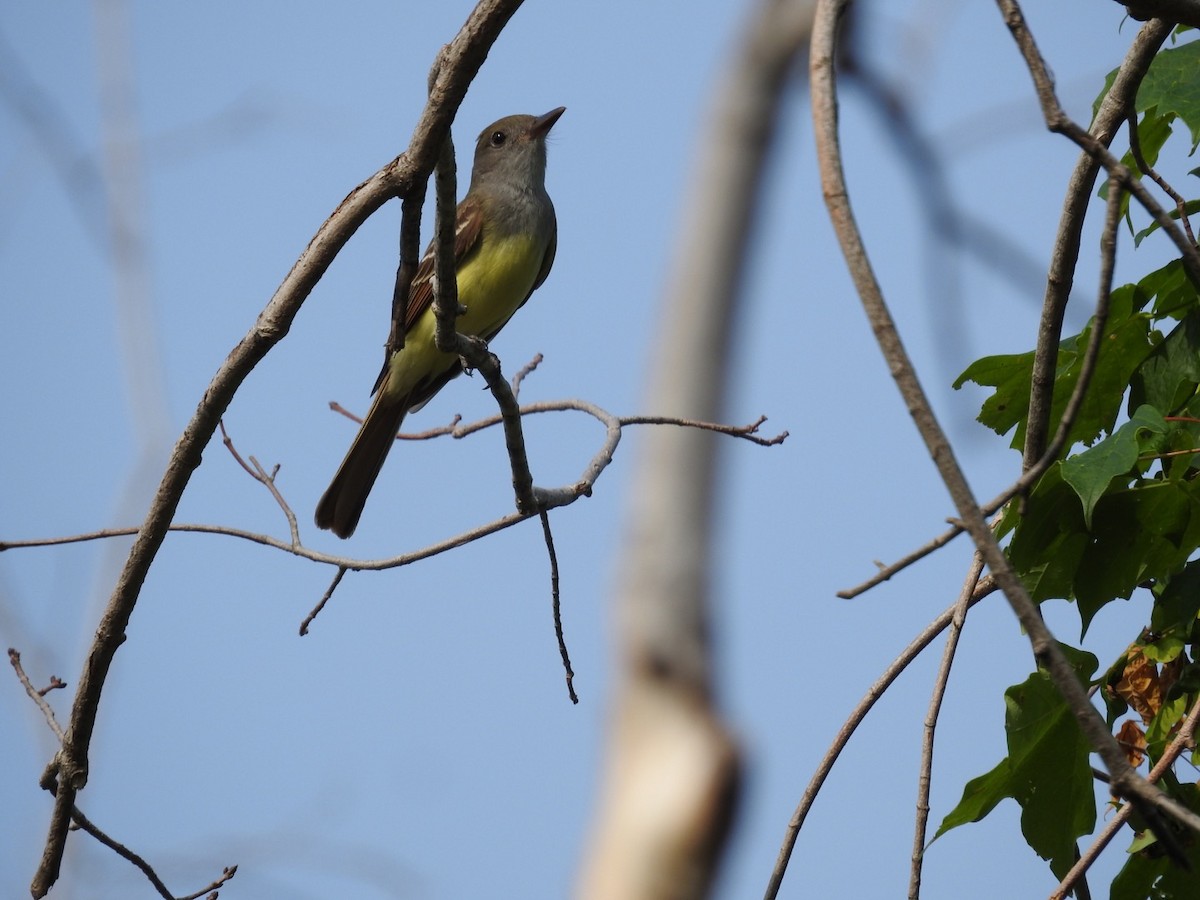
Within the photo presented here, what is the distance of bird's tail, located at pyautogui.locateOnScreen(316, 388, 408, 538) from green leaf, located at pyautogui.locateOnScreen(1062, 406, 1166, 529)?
4.90 metres

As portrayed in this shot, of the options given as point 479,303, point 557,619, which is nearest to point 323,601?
point 557,619

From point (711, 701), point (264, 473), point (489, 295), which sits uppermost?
point (489, 295)

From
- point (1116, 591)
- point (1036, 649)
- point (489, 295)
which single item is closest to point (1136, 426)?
point (1116, 591)

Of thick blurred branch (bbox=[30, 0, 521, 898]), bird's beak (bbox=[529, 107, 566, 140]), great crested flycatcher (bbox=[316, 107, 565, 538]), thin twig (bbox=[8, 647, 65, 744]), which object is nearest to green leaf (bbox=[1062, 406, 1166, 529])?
thick blurred branch (bbox=[30, 0, 521, 898])

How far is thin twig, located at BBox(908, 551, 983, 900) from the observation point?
3.46 m

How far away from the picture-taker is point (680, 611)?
1.10m

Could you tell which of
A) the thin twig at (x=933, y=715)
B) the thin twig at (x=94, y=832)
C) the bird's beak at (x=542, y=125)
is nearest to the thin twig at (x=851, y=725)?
the thin twig at (x=933, y=715)

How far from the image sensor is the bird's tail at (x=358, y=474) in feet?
25.1

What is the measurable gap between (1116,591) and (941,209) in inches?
80.1

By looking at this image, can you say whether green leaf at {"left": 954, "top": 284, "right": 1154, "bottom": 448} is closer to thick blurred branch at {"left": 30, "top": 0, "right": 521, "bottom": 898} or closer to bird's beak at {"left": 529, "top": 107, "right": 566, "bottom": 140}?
thick blurred branch at {"left": 30, "top": 0, "right": 521, "bottom": 898}

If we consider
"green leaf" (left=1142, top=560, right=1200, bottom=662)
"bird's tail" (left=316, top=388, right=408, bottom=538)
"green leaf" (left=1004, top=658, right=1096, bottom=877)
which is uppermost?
"bird's tail" (left=316, top=388, right=408, bottom=538)

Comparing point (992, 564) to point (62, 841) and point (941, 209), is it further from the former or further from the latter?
point (62, 841)

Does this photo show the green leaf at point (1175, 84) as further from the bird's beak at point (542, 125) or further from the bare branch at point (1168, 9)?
the bird's beak at point (542, 125)

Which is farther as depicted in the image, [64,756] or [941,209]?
[64,756]
